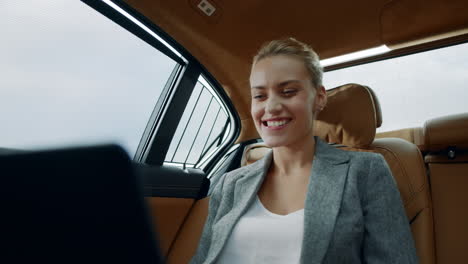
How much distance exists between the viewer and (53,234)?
0.22 meters

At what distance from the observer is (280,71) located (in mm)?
1126

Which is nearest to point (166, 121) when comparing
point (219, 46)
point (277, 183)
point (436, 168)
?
point (219, 46)

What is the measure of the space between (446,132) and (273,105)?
715 mm

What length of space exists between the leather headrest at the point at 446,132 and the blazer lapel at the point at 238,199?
63 centimetres

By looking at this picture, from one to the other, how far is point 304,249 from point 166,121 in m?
1.28

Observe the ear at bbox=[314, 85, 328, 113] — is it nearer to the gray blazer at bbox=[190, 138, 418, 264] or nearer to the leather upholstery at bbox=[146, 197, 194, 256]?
the gray blazer at bbox=[190, 138, 418, 264]

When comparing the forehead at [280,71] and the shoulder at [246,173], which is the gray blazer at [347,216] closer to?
the shoulder at [246,173]

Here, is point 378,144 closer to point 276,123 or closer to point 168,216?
point 276,123

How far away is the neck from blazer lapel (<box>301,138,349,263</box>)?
0.04 meters

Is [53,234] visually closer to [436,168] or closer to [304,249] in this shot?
[304,249]

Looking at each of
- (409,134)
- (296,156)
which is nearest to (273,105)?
(296,156)

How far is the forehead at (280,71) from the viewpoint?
112cm

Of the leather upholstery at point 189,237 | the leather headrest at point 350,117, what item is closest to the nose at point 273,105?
the leather headrest at point 350,117

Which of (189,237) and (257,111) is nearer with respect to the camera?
(257,111)
